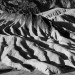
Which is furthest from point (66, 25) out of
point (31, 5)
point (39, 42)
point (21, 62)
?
point (31, 5)

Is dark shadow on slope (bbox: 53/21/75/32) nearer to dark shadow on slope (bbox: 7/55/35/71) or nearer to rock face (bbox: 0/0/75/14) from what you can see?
dark shadow on slope (bbox: 7/55/35/71)

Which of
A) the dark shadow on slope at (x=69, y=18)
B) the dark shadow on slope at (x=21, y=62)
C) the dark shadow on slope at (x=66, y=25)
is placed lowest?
the dark shadow on slope at (x=21, y=62)

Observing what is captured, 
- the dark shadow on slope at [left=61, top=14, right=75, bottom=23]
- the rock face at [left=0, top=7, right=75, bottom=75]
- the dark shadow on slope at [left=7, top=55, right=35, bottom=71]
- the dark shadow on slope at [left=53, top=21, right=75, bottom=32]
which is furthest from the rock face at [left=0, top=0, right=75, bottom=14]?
the dark shadow on slope at [left=7, top=55, right=35, bottom=71]

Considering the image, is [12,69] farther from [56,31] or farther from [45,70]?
[56,31]

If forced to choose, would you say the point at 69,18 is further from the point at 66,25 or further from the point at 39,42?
the point at 39,42

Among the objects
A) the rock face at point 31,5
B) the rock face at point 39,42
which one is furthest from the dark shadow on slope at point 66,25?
the rock face at point 31,5

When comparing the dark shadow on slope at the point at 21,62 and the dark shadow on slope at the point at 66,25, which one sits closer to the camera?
the dark shadow on slope at the point at 21,62

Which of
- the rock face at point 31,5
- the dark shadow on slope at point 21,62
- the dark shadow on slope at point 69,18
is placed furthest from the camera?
the rock face at point 31,5

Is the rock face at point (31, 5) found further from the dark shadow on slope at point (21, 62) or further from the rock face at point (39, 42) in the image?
the dark shadow on slope at point (21, 62)

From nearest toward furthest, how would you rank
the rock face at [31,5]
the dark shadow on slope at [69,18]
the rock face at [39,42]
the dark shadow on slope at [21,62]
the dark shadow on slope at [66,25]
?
→ 1. the dark shadow on slope at [21,62]
2. the rock face at [39,42]
3. the dark shadow on slope at [66,25]
4. the dark shadow on slope at [69,18]
5. the rock face at [31,5]
